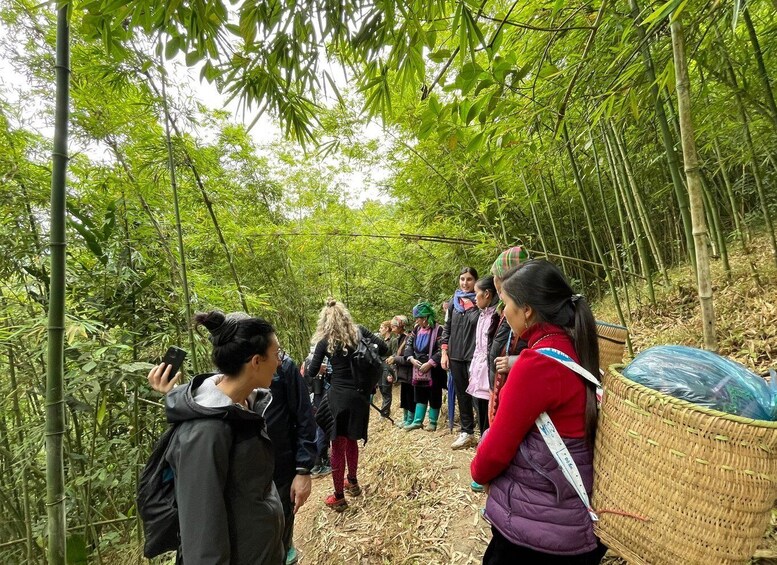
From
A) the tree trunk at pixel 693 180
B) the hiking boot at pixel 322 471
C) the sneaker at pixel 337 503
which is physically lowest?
the hiking boot at pixel 322 471

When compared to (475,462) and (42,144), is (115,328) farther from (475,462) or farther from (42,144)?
(475,462)

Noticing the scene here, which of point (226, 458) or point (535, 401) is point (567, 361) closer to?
point (535, 401)

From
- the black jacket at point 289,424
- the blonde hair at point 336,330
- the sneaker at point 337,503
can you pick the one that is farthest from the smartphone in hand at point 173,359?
the sneaker at point 337,503

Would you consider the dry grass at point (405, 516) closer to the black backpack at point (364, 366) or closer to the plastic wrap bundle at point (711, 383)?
the black backpack at point (364, 366)

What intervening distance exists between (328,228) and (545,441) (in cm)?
342

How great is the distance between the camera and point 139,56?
1902 mm

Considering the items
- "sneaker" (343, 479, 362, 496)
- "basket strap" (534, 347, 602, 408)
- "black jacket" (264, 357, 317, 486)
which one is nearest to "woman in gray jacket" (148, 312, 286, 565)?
"black jacket" (264, 357, 317, 486)

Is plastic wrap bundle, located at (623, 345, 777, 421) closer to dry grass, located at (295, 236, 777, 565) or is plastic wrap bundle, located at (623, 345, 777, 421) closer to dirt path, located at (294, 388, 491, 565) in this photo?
dry grass, located at (295, 236, 777, 565)

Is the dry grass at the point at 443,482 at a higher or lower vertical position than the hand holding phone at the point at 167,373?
lower

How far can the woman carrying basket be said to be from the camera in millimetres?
946

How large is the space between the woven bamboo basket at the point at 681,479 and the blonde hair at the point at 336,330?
199cm

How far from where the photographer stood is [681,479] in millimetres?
739

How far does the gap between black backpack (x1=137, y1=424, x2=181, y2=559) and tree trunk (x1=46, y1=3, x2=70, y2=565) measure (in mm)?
280

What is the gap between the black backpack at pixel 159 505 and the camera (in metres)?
1.02
